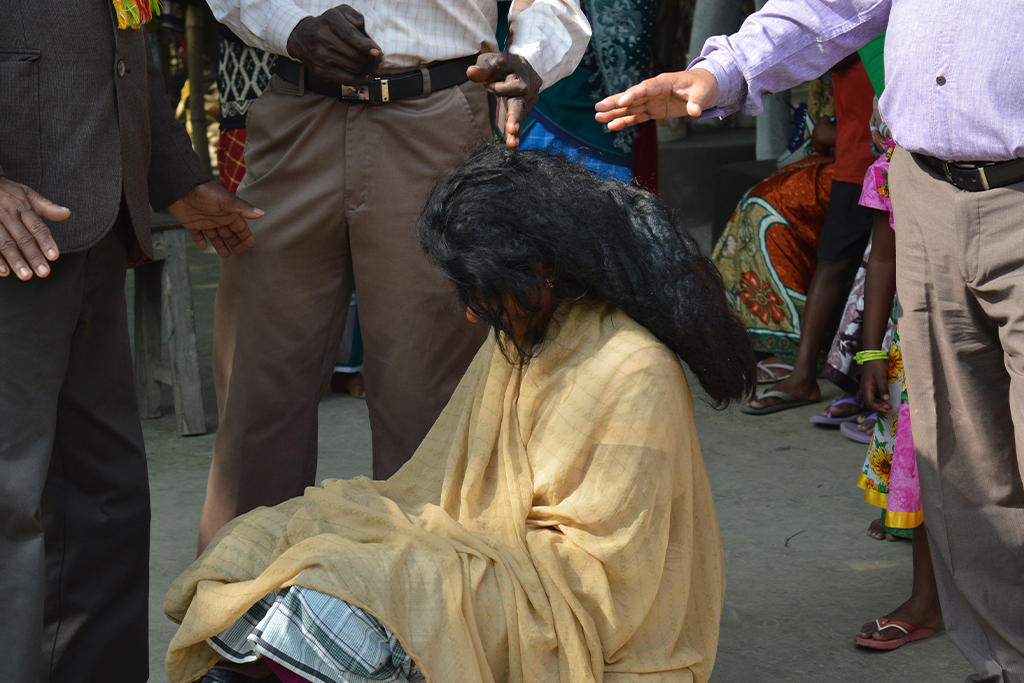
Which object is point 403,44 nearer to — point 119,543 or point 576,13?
point 576,13

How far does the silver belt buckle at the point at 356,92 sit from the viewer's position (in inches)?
102

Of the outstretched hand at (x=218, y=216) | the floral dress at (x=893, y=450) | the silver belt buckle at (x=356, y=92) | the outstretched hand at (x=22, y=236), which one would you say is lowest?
the floral dress at (x=893, y=450)

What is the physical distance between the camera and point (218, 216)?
2.63 m

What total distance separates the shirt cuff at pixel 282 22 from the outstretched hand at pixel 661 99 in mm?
764

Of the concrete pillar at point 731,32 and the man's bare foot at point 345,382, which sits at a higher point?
the concrete pillar at point 731,32

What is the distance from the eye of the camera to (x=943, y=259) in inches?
89.1

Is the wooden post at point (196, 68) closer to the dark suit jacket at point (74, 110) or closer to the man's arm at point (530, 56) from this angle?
the man's arm at point (530, 56)

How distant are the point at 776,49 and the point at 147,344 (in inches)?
124

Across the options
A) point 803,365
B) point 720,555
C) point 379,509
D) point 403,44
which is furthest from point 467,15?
point 803,365

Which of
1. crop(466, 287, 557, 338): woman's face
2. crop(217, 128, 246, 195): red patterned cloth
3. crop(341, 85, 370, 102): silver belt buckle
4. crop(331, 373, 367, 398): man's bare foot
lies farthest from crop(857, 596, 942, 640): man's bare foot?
crop(217, 128, 246, 195): red patterned cloth

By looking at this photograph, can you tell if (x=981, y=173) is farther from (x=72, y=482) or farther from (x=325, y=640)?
(x=72, y=482)

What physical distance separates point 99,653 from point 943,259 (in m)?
2.00

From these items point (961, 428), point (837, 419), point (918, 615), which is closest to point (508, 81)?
point (961, 428)

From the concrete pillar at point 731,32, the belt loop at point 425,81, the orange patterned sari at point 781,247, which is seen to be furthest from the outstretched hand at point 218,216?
the concrete pillar at point 731,32
